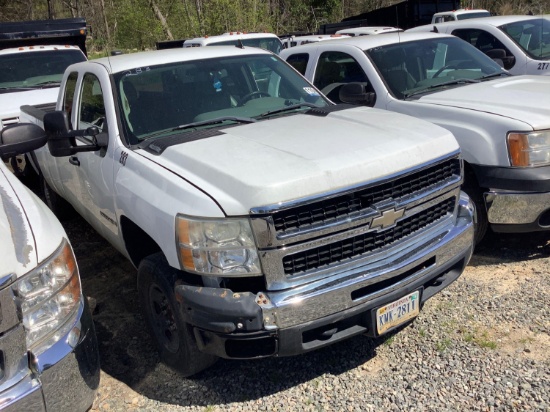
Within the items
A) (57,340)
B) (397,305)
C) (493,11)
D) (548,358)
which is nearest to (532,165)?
(548,358)

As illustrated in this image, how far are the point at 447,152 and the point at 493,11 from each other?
92.1 feet

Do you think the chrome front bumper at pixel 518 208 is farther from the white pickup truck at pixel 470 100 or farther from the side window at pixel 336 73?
the side window at pixel 336 73

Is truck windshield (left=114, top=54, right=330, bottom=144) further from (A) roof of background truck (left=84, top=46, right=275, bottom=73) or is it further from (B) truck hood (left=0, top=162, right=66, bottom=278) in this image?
(B) truck hood (left=0, top=162, right=66, bottom=278)

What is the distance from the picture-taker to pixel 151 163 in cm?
342

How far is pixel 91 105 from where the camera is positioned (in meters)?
→ 4.55


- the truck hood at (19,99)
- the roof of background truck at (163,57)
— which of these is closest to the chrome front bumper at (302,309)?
the roof of background truck at (163,57)

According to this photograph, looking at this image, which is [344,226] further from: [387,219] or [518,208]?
[518,208]

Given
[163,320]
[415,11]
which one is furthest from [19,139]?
[415,11]

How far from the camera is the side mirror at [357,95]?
5.36 m

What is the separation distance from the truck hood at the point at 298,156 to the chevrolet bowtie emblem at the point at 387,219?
0.68 ft

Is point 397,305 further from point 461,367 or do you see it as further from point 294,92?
point 294,92

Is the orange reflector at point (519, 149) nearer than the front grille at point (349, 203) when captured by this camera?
No

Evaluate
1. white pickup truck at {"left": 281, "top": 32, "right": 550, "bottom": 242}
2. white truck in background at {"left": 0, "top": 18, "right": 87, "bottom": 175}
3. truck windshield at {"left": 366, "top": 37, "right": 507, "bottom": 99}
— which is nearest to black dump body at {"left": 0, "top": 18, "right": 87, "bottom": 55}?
white truck in background at {"left": 0, "top": 18, "right": 87, "bottom": 175}

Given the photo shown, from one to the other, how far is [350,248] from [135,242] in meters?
1.55
